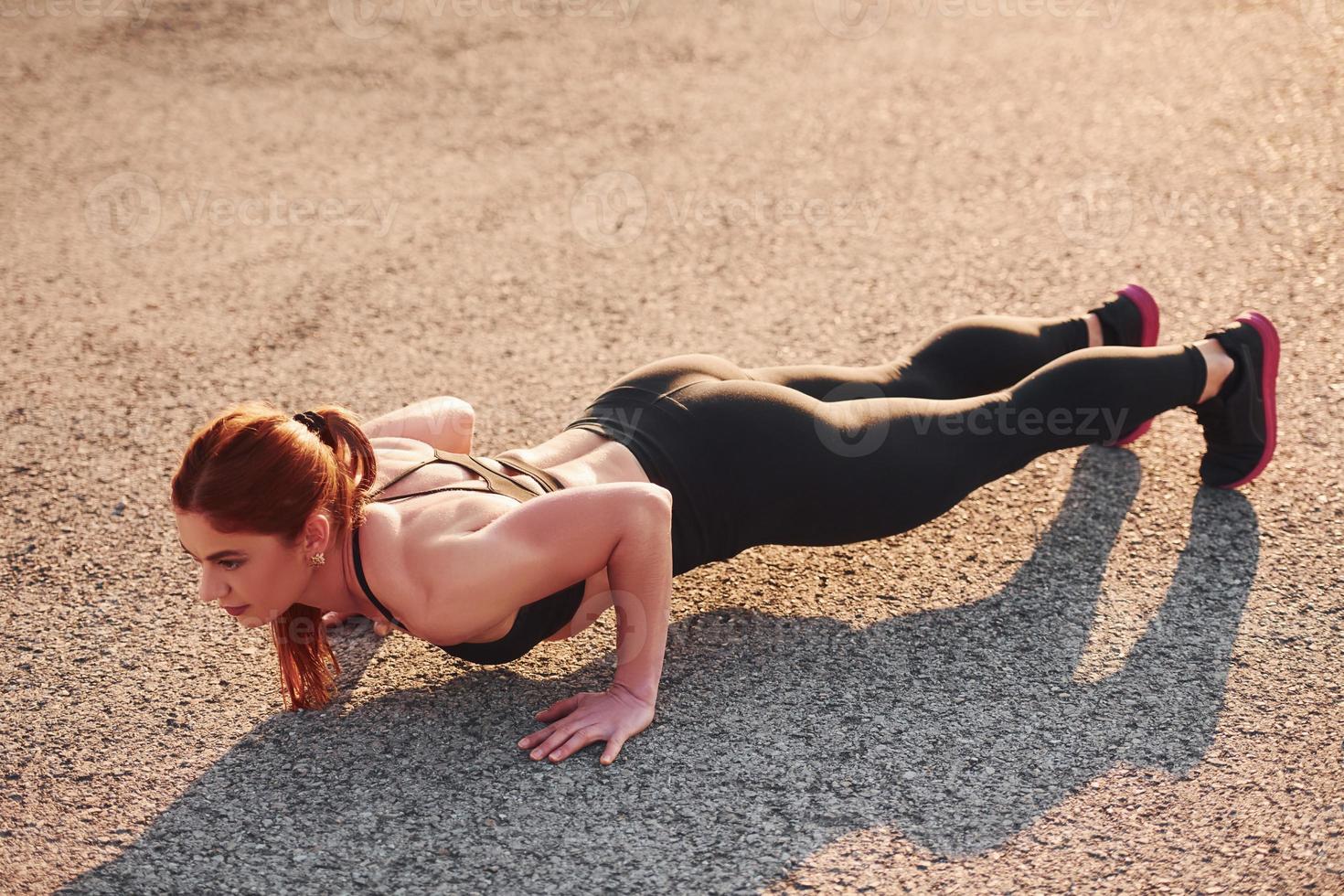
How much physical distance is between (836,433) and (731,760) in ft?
2.42

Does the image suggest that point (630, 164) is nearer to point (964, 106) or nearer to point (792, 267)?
point (792, 267)

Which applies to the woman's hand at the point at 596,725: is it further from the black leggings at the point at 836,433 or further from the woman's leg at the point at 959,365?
the woman's leg at the point at 959,365

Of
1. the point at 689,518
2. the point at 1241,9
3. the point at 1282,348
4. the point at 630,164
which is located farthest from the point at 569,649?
the point at 1241,9

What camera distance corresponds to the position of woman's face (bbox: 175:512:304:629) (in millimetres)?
2289

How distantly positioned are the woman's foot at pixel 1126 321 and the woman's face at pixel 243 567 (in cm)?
212

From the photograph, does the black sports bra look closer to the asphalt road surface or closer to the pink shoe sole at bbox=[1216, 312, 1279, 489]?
the asphalt road surface

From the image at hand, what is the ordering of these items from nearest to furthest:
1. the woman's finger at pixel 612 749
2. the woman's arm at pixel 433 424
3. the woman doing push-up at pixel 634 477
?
1. the woman doing push-up at pixel 634 477
2. the woman's finger at pixel 612 749
3. the woman's arm at pixel 433 424

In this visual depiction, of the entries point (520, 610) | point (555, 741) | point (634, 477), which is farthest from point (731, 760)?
point (634, 477)

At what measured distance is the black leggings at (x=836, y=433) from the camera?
271 centimetres

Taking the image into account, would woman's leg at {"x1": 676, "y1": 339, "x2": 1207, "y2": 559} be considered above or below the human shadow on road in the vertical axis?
above

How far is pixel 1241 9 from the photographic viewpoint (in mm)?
6406

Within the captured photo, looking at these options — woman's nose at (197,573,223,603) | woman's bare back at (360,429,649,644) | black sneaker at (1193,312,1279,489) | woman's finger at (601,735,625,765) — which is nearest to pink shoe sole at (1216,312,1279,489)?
black sneaker at (1193,312,1279,489)

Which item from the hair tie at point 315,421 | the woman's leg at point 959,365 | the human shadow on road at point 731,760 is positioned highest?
the hair tie at point 315,421

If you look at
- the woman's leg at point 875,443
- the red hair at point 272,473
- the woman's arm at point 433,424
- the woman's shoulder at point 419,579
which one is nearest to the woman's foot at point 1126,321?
the woman's leg at point 875,443
